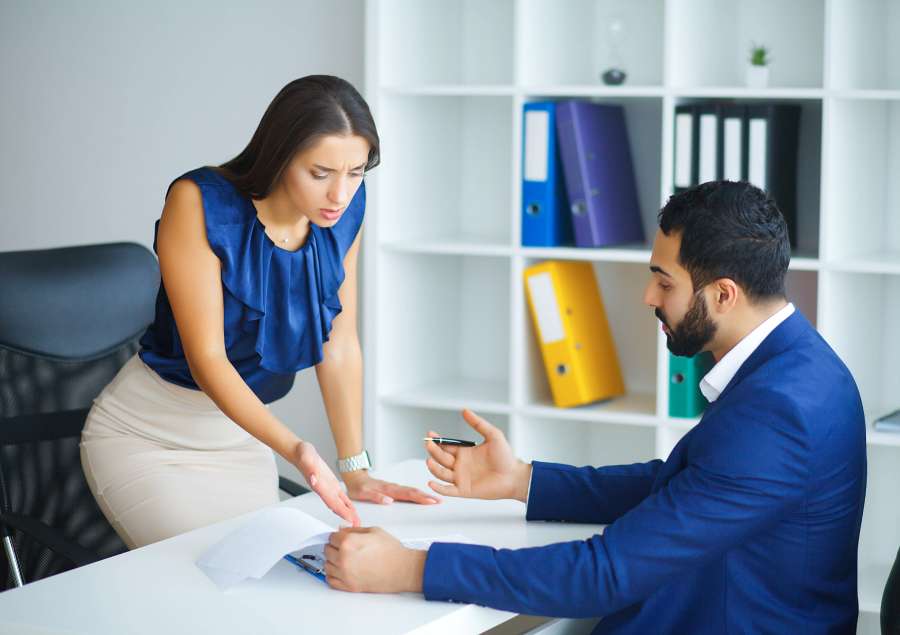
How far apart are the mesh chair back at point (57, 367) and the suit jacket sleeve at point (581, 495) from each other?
89cm

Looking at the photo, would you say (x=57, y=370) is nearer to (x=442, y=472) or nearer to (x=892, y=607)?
(x=442, y=472)

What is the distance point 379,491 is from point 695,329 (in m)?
0.61

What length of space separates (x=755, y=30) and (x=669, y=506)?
2.01m

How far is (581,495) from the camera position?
5.98 feet

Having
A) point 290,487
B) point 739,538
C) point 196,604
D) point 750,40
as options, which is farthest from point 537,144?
point 196,604

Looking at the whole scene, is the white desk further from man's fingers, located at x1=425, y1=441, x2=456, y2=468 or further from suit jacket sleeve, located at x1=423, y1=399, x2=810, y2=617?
man's fingers, located at x1=425, y1=441, x2=456, y2=468

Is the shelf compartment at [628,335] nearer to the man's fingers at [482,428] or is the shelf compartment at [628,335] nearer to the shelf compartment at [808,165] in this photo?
the shelf compartment at [808,165]

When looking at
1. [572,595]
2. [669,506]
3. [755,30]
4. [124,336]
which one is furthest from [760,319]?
[755,30]

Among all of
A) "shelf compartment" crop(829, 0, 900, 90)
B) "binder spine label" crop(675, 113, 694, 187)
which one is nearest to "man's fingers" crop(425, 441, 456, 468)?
"binder spine label" crop(675, 113, 694, 187)

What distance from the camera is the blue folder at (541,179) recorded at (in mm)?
3090

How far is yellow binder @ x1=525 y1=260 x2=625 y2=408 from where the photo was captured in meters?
3.16

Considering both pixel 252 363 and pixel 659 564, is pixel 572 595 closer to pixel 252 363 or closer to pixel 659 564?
pixel 659 564

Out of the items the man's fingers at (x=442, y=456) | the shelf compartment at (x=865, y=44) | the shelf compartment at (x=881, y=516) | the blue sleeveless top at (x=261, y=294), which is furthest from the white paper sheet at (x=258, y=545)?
the shelf compartment at (x=881, y=516)

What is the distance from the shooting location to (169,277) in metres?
2.00
